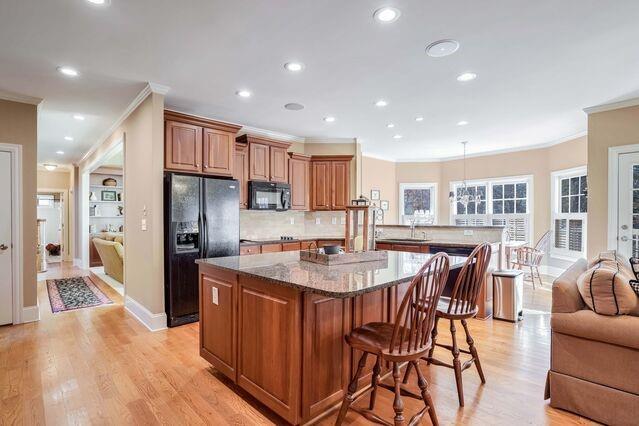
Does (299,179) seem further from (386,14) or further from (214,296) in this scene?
(386,14)

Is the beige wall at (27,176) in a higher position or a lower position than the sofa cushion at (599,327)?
higher

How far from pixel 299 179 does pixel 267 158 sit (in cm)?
75

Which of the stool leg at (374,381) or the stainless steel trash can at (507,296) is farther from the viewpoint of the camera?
the stainless steel trash can at (507,296)

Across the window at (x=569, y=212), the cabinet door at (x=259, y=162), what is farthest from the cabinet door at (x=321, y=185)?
the window at (x=569, y=212)

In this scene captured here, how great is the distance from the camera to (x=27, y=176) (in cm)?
390

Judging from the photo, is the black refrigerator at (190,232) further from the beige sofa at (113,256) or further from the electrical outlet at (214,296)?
the beige sofa at (113,256)

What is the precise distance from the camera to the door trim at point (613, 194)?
4168mm

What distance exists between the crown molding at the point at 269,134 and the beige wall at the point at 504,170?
2.15 meters

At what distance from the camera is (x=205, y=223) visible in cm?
396

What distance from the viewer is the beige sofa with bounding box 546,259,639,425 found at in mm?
1880

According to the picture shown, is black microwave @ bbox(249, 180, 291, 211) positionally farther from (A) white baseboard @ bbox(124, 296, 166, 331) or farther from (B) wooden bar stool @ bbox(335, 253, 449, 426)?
(B) wooden bar stool @ bbox(335, 253, 449, 426)

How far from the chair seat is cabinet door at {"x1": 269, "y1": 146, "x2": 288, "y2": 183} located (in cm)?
372

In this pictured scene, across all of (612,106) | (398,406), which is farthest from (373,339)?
(612,106)

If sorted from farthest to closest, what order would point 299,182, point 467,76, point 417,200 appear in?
point 417,200, point 299,182, point 467,76
